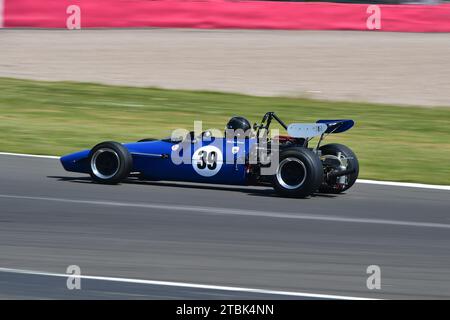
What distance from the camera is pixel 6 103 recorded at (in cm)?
1755

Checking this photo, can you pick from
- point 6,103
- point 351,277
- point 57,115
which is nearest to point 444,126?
point 57,115

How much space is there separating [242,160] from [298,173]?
2.03 ft

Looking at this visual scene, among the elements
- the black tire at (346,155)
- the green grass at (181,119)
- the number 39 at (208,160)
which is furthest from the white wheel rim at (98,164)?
the green grass at (181,119)

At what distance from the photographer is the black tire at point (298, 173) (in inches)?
374

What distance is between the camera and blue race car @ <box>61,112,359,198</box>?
968 cm

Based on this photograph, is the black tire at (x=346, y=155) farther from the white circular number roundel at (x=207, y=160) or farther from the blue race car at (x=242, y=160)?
the white circular number roundel at (x=207, y=160)

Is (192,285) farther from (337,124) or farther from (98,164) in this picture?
(98,164)

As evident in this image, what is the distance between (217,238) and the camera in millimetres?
8047

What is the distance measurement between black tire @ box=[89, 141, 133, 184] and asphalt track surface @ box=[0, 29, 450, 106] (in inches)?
368

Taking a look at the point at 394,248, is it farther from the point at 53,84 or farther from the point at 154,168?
the point at 53,84

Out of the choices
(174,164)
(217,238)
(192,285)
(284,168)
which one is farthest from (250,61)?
(192,285)

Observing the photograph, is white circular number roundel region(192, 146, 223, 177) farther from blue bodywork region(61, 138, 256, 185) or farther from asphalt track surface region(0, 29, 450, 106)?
asphalt track surface region(0, 29, 450, 106)

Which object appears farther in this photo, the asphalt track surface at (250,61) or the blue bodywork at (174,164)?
the asphalt track surface at (250,61)

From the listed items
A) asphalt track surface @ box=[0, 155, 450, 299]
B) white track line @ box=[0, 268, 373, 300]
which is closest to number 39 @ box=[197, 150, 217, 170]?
asphalt track surface @ box=[0, 155, 450, 299]
